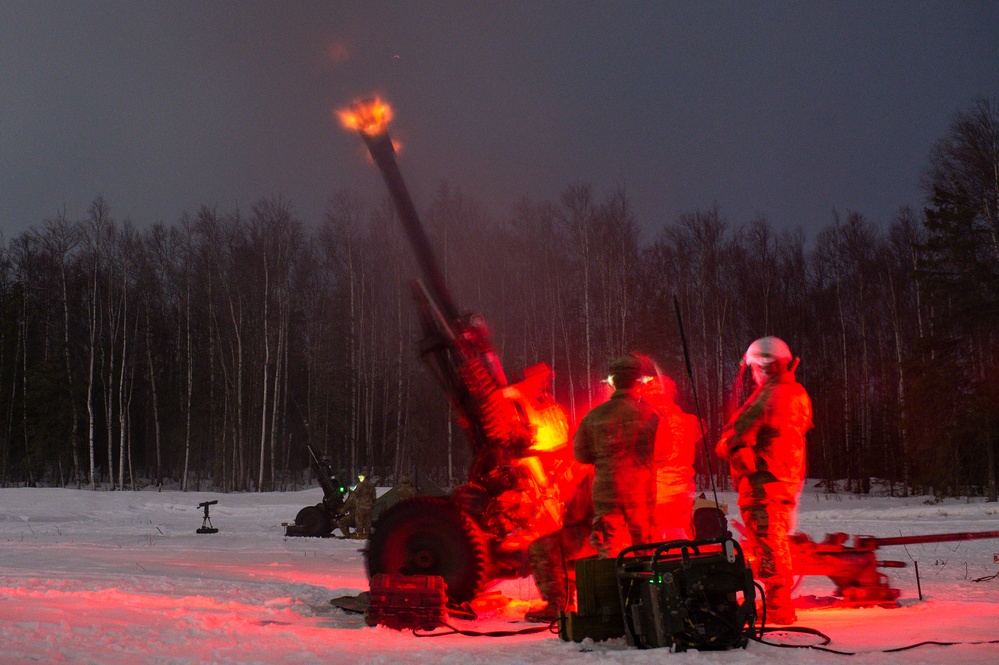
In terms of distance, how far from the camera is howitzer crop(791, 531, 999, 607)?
7109mm

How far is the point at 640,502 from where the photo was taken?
21.7 ft

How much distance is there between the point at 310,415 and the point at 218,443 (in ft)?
16.9

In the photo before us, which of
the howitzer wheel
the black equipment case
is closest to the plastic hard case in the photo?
the howitzer wheel

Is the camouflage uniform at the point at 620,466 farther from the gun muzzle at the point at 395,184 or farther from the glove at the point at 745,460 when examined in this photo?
the gun muzzle at the point at 395,184

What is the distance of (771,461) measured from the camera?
6.55 meters

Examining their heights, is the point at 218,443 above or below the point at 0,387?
below

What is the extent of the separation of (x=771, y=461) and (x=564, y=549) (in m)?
1.86

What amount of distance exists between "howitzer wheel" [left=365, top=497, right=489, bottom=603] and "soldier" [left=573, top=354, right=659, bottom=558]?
53.9 inches

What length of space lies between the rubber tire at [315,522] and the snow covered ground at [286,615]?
3.00 meters

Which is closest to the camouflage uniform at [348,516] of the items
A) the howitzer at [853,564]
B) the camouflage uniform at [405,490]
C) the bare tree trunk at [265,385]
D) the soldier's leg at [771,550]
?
the camouflage uniform at [405,490]

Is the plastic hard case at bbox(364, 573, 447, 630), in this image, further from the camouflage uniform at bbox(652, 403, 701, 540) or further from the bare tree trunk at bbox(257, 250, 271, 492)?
the bare tree trunk at bbox(257, 250, 271, 492)

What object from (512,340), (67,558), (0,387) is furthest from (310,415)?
(67,558)

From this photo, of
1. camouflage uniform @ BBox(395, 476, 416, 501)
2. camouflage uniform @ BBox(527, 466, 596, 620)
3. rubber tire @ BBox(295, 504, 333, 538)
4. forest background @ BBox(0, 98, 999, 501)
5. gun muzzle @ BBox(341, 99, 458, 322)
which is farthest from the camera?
forest background @ BBox(0, 98, 999, 501)

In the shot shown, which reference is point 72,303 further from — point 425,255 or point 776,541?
point 776,541
